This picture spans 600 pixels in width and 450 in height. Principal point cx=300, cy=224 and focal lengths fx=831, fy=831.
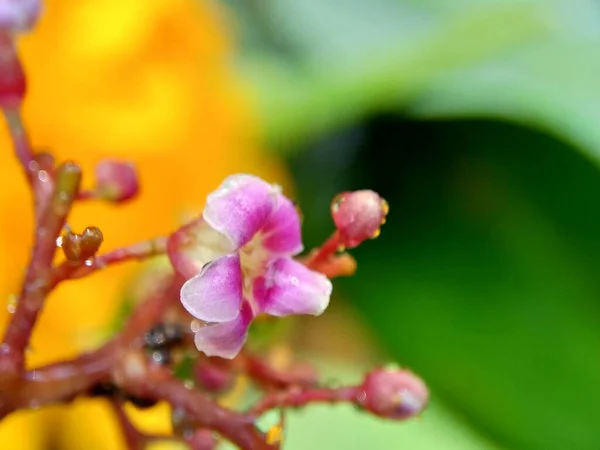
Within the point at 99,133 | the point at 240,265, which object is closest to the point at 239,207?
the point at 240,265

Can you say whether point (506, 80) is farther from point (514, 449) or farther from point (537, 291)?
point (514, 449)

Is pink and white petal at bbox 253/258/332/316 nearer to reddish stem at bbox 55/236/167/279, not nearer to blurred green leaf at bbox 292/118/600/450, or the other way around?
reddish stem at bbox 55/236/167/279

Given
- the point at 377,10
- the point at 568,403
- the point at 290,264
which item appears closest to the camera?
the point at 290,264

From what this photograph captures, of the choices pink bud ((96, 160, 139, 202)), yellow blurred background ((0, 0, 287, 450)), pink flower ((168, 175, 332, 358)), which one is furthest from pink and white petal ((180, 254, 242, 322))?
yellow blurred background ((0, 0, 287, 450))

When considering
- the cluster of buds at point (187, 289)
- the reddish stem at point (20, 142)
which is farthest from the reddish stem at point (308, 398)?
the reddish stem at point (20, 142)

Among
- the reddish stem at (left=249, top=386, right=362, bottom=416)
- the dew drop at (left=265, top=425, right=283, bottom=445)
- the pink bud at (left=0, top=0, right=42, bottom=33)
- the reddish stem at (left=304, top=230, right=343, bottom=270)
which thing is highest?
the pink bud at (left=0, top=0, right=42, bottom=33)

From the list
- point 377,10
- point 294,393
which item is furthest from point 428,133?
point 294,393
